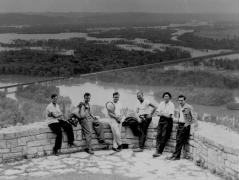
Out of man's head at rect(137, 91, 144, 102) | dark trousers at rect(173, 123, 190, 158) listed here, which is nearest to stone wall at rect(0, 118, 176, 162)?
dark trousers at rect(173, 123, 190, 158)

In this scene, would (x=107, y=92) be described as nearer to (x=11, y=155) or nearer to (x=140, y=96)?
(x=140, y=96)

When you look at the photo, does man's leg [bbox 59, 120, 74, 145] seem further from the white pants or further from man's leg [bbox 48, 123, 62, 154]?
the white pants

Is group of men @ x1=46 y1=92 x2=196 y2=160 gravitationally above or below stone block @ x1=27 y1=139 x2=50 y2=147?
above

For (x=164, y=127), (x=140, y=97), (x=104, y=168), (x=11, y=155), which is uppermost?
(x=140, y=97)

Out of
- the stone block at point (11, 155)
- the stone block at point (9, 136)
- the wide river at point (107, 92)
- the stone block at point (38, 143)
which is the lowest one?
the stone block at point (11, 155)

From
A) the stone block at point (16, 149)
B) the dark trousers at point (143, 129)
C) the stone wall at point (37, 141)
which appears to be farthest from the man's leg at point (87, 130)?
the stone block at point (16, 149)

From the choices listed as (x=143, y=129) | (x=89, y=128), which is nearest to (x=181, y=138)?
(x=143, y=129)

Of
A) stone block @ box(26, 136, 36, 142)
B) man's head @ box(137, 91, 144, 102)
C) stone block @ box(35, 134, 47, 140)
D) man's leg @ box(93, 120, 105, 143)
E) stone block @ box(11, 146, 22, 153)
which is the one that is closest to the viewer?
stone block @ box(11, 146, 22, 153)

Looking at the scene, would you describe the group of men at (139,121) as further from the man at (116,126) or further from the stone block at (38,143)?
the stone block at (38,143)
